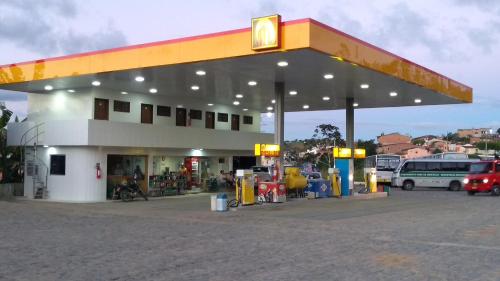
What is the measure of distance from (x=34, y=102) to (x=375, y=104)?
19.2 metres

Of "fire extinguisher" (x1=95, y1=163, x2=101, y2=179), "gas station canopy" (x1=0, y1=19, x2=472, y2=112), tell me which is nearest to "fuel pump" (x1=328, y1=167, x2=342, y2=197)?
"gas station canopy" (x1=0, y1=19, x2=472, y2=112)

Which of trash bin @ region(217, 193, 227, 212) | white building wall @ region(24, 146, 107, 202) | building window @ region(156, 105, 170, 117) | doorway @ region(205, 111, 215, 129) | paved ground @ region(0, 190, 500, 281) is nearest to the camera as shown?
paved ground @ region(0, 190, 500, 281)

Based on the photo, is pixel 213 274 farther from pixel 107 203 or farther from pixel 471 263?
pixel 107 203

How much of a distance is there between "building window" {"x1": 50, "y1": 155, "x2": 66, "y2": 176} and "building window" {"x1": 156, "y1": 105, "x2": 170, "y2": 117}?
5.85 meters

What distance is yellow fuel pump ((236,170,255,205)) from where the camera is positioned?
22.5 meters

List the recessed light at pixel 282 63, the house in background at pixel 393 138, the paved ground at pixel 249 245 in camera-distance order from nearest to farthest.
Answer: the paved ground at pixel 249 245 < the recessed light at pixel 282 63 < the house in background at pixel 393 138

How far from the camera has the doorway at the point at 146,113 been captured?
→ 2936cm

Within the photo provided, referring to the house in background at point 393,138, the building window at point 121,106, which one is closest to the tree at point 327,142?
the building window at point 121,106

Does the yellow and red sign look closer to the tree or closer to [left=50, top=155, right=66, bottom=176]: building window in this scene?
[left=50, top=155, right=66, bottom=176]: building window

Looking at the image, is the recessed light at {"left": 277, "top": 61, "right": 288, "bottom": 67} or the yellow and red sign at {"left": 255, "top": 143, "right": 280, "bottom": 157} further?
the yellow and red sign at {"left": 255, "top": 143, "right": 280, "bottom": 157}

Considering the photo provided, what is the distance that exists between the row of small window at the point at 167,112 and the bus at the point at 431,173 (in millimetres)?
11967

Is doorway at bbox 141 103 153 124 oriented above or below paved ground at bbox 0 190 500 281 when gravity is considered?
above

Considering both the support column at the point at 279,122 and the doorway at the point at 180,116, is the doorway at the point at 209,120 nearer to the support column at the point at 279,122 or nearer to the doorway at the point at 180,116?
the doorway at the point at 180,116

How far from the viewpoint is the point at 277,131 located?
24.6 metres
